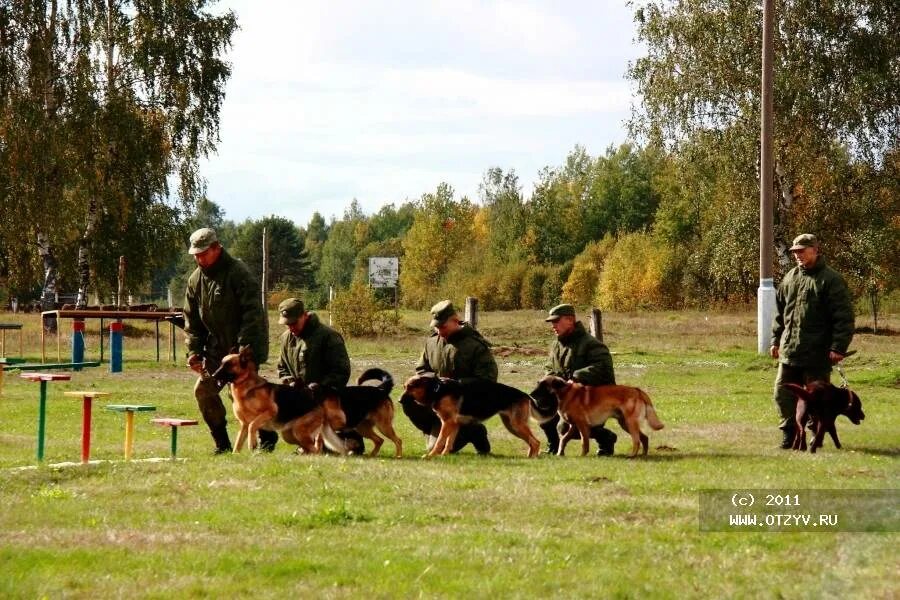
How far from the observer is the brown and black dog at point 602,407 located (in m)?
12.8

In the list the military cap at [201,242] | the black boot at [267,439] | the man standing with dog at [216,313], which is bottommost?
the black boot at [267,439]

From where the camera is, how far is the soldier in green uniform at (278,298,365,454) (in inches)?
508

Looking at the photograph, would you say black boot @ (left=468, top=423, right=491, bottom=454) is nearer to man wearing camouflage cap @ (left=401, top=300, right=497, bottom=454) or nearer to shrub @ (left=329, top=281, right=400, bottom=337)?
man wearing camouflage cap @ (left=401, top=300, right=497, bottom=454)

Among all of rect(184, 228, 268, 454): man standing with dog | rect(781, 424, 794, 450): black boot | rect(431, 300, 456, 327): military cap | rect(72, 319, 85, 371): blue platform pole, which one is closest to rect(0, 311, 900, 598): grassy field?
rect(781, 424, 794, 450): black boot

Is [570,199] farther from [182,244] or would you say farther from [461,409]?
[461,409]

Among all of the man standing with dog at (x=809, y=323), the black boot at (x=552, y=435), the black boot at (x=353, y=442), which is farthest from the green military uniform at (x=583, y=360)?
the black boot at (x=353, y=442)

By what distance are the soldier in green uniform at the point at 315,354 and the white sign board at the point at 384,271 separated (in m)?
45.4

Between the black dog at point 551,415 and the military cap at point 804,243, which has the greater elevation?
the military cap at point 804,243

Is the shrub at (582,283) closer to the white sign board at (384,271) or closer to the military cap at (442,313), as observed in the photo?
the white sign board at (384,271)

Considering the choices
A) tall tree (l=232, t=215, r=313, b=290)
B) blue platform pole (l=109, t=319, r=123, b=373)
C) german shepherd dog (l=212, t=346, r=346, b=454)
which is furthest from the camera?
tall tree (l=232, t=215, r=313, b=290)

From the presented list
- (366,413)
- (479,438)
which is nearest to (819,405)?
(479,438)

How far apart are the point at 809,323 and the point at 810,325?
2cm

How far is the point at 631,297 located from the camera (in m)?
66.2

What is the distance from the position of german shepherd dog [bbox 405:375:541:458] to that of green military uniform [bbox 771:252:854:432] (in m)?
2.83
